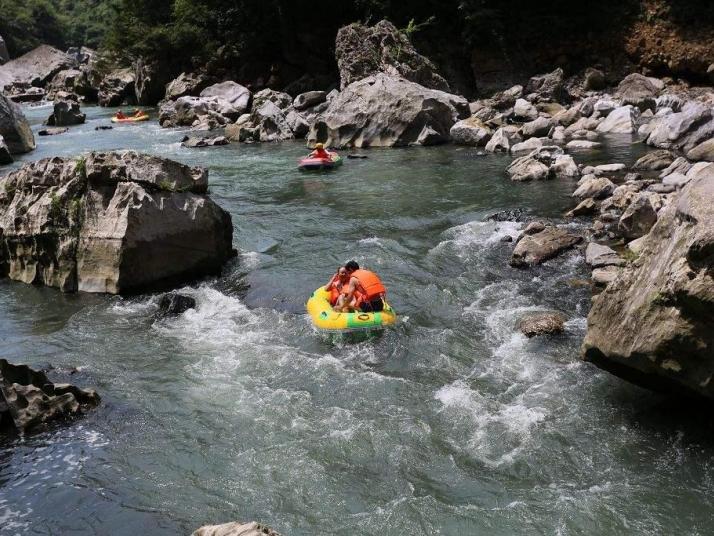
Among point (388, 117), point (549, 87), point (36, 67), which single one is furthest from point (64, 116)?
point (36, 67)

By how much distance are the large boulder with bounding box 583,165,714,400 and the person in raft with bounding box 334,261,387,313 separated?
3.67 meters

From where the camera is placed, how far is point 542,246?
41.2 ft

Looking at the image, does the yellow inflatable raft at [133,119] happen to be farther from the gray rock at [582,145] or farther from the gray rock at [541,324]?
the gray rock at [541,324]

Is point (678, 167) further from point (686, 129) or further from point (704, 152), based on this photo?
point (686, 129)

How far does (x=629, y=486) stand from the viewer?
639 centimetres

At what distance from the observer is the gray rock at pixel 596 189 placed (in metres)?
15.8

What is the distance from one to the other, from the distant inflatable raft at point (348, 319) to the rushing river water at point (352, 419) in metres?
0.23

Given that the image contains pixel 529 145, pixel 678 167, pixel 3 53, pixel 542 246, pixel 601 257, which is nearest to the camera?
pixel 601 257

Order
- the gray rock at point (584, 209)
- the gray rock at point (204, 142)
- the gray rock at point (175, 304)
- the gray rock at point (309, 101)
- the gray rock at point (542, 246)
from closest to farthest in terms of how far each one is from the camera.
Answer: the gray rock at point (175, 304), the gray rock at point (542, 246), the gray rock at point (584, 209), the gray rock at point (204, 142), the gray rock at point (309, 101)

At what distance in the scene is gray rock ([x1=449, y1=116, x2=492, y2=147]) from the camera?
23.7 metres

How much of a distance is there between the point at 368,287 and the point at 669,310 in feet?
15.9

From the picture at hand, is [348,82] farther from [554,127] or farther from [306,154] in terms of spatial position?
[554,127]

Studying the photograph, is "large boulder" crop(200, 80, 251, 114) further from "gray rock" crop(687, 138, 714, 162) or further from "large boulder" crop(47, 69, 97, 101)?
"gray rock" crop(687, 138, 714, 162)

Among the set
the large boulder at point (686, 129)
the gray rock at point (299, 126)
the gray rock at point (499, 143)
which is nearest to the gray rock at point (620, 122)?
the large boulder at point (686, 129)
